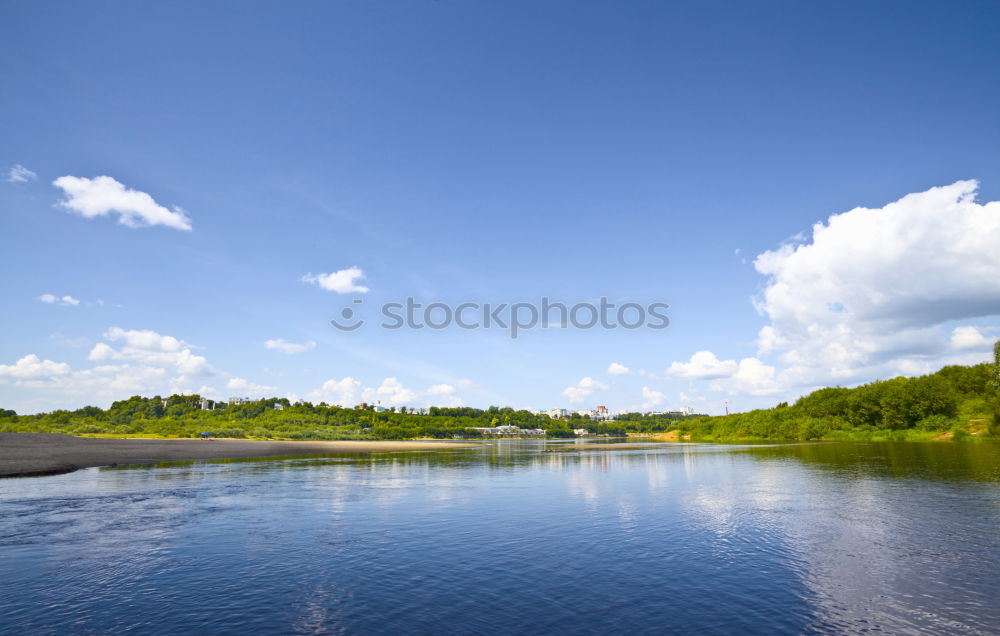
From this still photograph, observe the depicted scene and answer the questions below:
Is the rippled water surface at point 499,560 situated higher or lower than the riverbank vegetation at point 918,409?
lower

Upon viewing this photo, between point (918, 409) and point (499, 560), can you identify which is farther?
point (918, 409)

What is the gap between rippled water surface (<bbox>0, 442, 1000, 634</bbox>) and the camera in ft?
62.8

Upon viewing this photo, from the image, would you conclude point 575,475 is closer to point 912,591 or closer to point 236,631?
point 912,591

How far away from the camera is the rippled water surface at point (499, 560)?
19141 millimetres

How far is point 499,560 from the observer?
1069 inches

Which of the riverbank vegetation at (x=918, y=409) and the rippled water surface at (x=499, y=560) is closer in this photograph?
the rippled water surface at (x=499, y=560)

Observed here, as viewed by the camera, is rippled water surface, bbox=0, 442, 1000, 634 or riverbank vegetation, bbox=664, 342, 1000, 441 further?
riverbank vegetation, bbox=664, 342, 1000, 441

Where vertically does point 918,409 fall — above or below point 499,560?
above

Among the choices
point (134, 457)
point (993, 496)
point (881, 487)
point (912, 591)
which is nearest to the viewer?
point (912, 591)

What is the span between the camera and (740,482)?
60375 mm

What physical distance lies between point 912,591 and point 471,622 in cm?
1892

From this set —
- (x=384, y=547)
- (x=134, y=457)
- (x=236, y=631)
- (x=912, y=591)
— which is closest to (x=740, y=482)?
(x=912, y=591)

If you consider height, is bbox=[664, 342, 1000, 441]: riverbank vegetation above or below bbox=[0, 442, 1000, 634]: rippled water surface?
above

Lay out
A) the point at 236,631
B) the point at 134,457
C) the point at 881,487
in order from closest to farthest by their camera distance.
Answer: the point at 236,631, the point at 881,487, the point at 134,457
